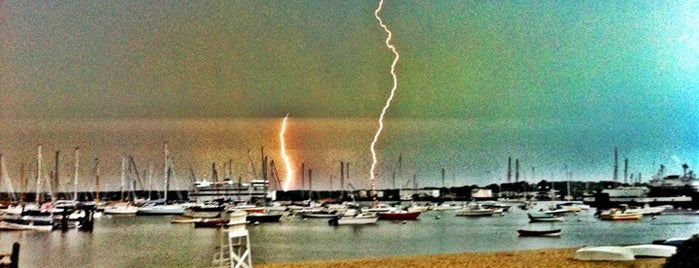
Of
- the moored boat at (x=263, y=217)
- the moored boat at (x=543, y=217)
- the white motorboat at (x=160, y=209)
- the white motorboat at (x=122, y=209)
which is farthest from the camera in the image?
the white motorboat at (x=122, y=209)

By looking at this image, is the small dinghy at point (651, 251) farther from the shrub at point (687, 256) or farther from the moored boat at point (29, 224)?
the moored boat at point (29, 224)

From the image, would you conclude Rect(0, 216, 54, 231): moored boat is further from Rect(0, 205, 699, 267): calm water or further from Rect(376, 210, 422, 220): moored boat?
Rect(376, 210, 422, 220): moored boat

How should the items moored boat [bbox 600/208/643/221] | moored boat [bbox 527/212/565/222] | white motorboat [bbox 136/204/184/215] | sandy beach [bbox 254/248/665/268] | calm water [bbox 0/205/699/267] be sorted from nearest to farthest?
sandy beach [bbox 254/248/665/268] < calm water [bbox 0/205/699/267] < moored boat [bbox 527/212/565/222] < moored boat [bbox 600/208/643/221] < white motorboat [bbox 136/204/184/215]

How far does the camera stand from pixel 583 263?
14.5m

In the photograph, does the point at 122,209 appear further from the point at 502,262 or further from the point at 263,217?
the point at 502,262

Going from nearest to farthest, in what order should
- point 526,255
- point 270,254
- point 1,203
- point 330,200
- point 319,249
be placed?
point 526,255 → point 270,254 → point 319,249 → point 1,203 → point 330,200

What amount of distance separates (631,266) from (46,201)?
6783 centimetres

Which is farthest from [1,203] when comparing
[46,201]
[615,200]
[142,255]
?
[615,200]

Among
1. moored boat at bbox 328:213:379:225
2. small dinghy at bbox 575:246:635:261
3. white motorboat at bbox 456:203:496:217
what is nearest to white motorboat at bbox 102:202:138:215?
moored boat at bbox 328:213:379:225

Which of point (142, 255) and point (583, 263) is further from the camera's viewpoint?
point (142, 255)

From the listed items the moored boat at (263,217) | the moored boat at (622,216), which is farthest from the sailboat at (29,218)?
the moored boat at (622,216)

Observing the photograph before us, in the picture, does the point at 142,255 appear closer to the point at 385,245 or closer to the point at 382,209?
the point at 385,245

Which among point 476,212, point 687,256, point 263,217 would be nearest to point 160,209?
point 263,217

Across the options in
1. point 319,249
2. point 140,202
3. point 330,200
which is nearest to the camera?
point 319,249
